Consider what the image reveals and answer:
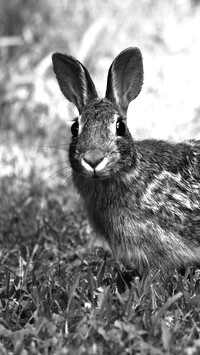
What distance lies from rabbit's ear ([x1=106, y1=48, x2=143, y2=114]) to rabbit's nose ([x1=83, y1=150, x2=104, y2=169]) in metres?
0.79

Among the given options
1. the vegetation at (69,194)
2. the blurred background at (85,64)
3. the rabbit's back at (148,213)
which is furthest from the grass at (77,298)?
the blurred background at (85,64)

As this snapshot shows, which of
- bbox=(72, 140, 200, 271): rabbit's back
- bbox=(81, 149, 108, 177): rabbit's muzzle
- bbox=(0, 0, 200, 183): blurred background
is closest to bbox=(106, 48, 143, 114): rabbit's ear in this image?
bbox=(72, 140, 200, 271): rabbit's back

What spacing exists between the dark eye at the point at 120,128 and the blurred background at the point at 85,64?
2.77 m

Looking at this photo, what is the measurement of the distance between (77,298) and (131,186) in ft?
3.00

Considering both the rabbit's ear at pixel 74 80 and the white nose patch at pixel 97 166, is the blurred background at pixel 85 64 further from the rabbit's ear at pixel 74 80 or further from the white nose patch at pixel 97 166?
the white nose patch at pixel 97 166

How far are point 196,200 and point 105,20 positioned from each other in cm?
573

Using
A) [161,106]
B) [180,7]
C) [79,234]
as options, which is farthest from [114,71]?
[180,7]

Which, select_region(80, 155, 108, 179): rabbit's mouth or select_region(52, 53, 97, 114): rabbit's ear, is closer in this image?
select_region(80, 155, 108, 179): rabbit's mouth

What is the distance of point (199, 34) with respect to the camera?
9867 mm

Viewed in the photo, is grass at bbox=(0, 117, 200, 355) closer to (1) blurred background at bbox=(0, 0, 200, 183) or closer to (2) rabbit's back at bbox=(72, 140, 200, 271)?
(2) rabbit's back at bbox=(72, 140, 200, 271)

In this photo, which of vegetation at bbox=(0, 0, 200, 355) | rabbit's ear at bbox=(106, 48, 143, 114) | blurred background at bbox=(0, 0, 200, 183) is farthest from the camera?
blurred background at bbox=(0, 0, 200, 183)

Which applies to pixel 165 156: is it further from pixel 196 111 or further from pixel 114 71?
pixel 196 111

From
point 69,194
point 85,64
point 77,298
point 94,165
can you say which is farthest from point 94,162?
point 85,64

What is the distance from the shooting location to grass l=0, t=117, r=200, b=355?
3.87 m
